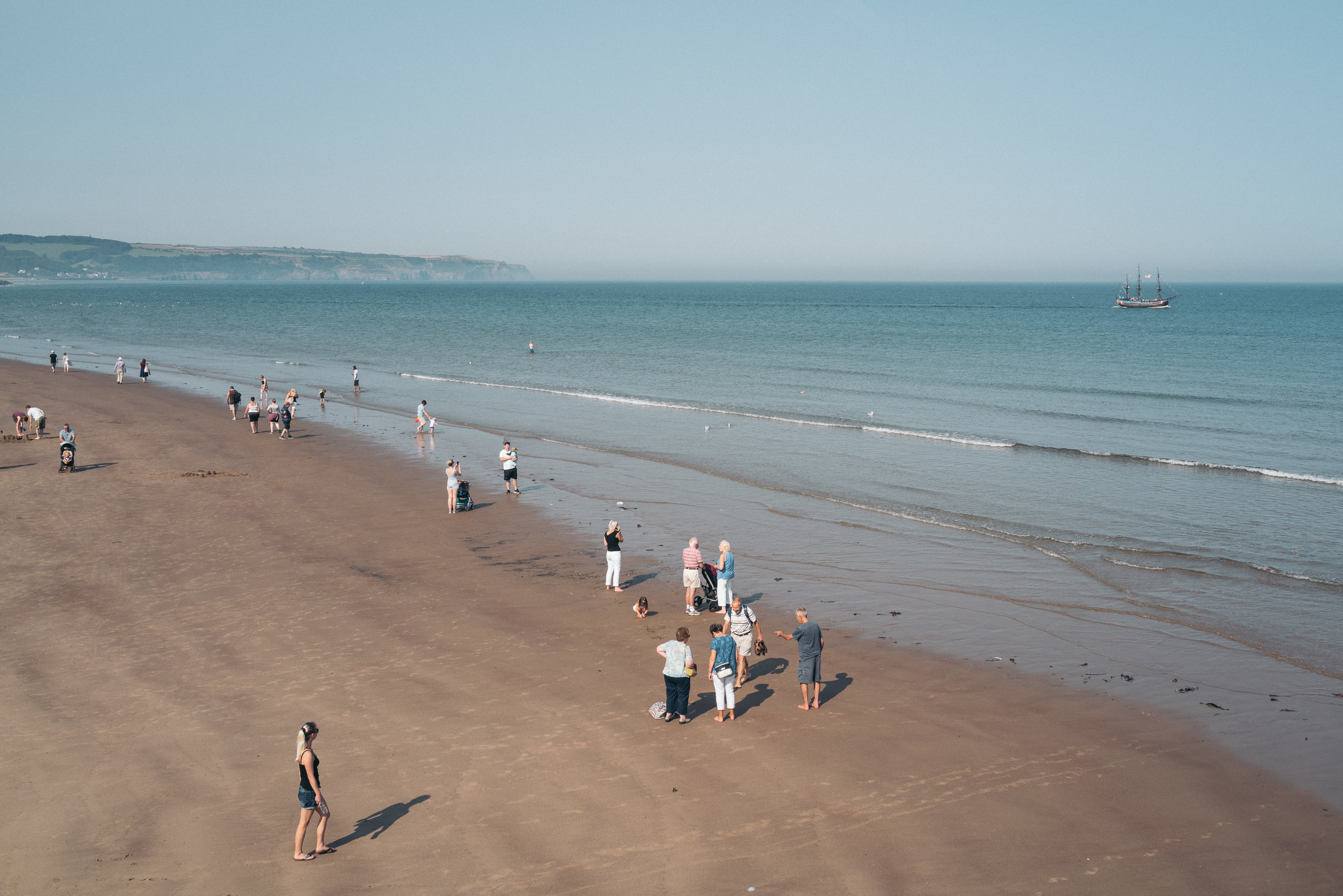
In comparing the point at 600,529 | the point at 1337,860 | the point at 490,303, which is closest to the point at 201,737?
the point at 600,529

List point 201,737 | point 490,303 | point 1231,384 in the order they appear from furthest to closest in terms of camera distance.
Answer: point 490,303 < point 1231,384 < point 201,737

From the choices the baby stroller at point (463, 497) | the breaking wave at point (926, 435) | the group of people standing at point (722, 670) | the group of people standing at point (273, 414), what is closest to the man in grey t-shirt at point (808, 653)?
the group of people standing at point (722, 670)

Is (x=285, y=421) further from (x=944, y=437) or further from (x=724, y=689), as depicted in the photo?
(x=724, y=689)

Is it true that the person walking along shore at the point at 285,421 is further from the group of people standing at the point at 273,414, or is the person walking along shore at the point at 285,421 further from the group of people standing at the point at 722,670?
the group of people standing at the point at 722,670

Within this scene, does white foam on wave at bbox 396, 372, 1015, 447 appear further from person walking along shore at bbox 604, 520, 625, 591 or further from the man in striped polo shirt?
the man in striped polo shirt

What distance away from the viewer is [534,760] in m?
9.93

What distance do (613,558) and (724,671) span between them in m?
5.19

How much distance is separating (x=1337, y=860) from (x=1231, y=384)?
43582 mm

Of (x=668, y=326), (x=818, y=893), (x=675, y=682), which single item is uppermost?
(x=668, y=326)

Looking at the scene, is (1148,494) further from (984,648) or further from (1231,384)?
(1231,384)

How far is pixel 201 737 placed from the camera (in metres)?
10.4

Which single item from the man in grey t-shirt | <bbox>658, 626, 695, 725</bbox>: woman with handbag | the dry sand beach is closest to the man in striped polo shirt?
the dry sand beach

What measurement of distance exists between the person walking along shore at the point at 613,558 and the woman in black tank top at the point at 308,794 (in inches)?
292

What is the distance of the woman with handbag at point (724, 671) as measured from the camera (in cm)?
1082
